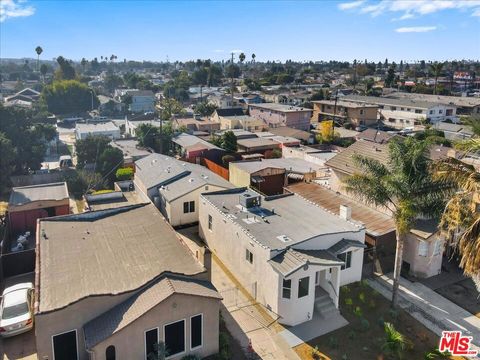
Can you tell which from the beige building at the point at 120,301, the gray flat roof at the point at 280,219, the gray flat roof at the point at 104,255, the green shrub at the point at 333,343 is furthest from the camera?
the gray flat roof at the point at 280,219

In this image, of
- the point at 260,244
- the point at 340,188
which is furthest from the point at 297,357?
the point at 340,188

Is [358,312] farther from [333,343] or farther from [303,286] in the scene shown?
[303,286]

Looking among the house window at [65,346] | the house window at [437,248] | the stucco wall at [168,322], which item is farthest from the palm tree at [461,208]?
the house window at [65,346]

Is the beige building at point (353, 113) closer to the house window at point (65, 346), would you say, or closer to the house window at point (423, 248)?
the house window at point (423, 248)

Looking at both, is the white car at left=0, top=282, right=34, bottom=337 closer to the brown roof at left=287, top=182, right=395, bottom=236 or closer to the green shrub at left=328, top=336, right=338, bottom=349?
the green shrub at left=328, top=336, right=338, bottom=349

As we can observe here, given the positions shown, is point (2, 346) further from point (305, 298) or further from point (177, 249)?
point (305, 298)

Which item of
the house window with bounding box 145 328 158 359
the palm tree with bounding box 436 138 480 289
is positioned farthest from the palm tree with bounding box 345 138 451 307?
the house window with bounding box 145 328 158 359

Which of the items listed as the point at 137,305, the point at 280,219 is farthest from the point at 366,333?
the point at 137,305
